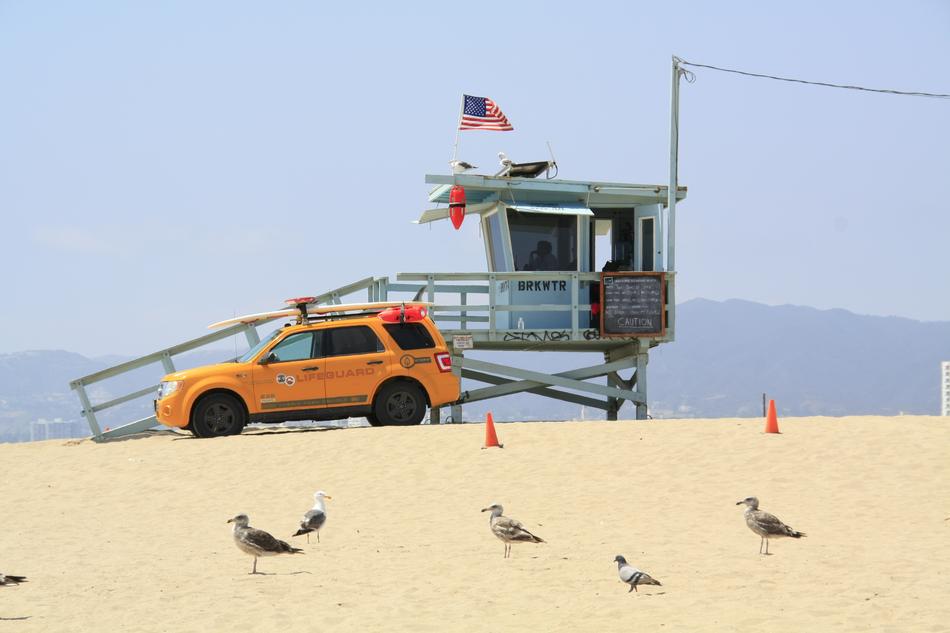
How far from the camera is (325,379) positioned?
2241 cm

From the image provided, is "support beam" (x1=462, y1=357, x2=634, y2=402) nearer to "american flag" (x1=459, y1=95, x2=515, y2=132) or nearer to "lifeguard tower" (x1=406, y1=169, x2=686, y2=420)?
"lifeguard tower" (x1=406, y1=169, x2=686, y2=420)

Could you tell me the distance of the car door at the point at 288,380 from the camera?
2231 cm

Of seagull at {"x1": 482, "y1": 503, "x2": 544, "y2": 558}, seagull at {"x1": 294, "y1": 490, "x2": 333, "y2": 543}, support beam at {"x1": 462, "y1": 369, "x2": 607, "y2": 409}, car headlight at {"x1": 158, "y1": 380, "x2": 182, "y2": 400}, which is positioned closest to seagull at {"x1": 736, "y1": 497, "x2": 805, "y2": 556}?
seagull at {"x1": 482, "y1": 503, "x2": 544, "y2": 558}

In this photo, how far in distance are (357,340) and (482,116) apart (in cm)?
630

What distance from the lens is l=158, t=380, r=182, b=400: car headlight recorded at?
22.3m

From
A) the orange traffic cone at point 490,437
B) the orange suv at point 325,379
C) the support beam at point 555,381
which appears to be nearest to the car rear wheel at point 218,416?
the orange suv at point 325,379

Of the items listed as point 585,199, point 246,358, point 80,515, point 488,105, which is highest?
point 488,105

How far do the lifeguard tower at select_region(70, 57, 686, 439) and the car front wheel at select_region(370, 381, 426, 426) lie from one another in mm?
2260

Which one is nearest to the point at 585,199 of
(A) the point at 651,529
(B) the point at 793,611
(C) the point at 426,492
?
(C) the point at 426,492

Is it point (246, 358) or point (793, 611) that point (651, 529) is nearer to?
point (793, 611)

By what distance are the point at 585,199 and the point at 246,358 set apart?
7.95 meters

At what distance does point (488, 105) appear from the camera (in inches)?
1049

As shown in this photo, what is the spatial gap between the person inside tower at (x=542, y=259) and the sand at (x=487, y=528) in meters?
5.57

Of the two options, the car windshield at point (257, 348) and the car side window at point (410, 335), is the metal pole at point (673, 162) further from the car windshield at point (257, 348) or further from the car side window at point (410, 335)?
the car windshield at point (257, 348)
